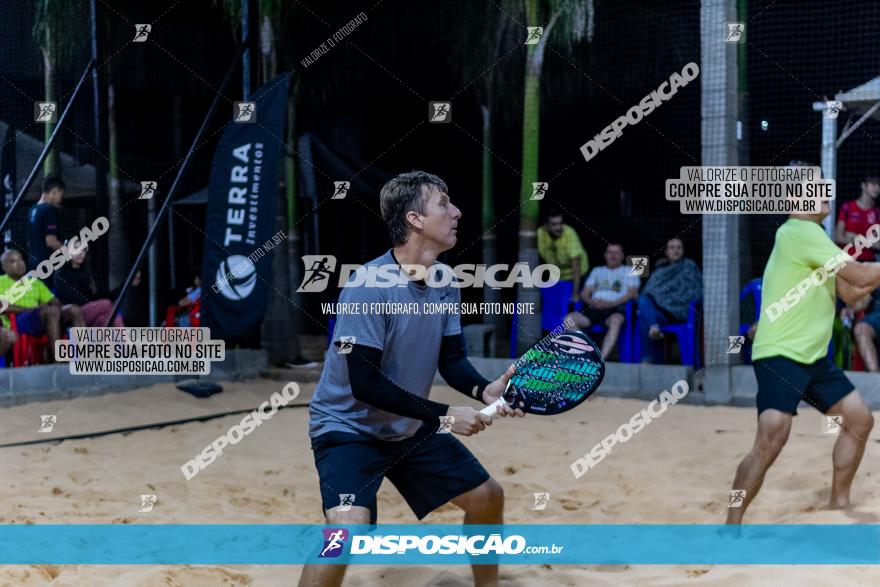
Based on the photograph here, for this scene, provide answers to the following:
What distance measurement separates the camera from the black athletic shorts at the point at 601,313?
8.48 metres

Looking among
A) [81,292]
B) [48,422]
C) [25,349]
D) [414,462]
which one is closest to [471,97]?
[81,292]

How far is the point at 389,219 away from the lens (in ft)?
12.5

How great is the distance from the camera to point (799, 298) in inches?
185

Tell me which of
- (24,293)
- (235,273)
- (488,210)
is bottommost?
(24,293)

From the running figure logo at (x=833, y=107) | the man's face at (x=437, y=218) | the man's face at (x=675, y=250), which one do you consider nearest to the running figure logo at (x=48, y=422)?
the man's face at (x=437, y=218)

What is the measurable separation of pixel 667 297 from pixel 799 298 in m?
3.60

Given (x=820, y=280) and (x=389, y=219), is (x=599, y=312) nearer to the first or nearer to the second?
(x=820, y=280)

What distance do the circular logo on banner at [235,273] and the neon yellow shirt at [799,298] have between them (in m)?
5.06

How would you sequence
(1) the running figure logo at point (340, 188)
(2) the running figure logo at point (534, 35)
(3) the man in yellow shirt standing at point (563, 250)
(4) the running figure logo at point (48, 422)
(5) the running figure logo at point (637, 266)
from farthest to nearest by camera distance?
(1) the running figure logo at point (340, 188) < (2) the running figure logo at point (534, 35) < (3) the man in yellow shirt standing at point (563, 250) < (5) the running figure logo at point (637, 266) < (4) the running figure logo at point (48, 422)

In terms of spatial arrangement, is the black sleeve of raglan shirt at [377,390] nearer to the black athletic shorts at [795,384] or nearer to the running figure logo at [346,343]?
the running figure logo at [346,343]

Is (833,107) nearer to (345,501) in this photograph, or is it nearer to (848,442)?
(848,442)

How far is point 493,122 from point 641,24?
2.48 meters

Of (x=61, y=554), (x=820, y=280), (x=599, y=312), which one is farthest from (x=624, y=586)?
(x=599, y=312)

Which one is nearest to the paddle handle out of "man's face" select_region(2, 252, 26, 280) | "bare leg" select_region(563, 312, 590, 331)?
"bare leg" select_region(563, 312, 590, 331)
